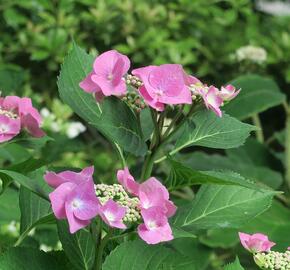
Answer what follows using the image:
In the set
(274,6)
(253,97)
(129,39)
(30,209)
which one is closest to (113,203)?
(30,209)

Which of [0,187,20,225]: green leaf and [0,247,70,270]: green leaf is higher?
[0,247,70,270]: green leaf

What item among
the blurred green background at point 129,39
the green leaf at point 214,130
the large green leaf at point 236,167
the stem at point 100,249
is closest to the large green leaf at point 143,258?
the stem at point 100,249

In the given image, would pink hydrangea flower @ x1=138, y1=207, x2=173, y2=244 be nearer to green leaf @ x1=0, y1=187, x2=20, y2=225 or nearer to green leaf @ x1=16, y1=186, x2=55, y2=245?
green leaf @ x1=16, y1=186, x2=55, y2=245

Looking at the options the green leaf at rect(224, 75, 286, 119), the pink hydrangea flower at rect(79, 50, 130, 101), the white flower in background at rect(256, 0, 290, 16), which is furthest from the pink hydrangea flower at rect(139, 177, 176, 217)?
the white flower in background at rect(256, 0, 290, 16)

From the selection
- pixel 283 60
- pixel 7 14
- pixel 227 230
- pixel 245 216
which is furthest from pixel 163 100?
pixel 283 60

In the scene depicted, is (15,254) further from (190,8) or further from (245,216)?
(190,8)

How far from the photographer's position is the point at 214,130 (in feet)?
2.70

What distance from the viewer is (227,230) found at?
1.61 m

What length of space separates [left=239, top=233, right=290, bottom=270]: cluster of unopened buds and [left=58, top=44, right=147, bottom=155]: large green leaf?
162 millimetres

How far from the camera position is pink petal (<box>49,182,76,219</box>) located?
642 mm

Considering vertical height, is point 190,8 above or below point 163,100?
below

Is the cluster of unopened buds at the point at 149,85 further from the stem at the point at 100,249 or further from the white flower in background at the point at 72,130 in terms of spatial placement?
the white flower in background at the point at 72,130

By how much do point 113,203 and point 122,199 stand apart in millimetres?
34

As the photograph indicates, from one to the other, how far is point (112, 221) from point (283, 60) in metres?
2.63
